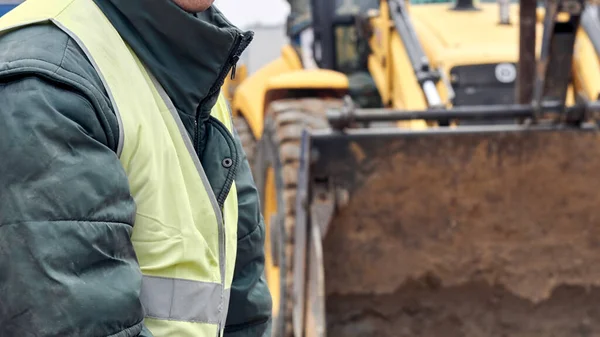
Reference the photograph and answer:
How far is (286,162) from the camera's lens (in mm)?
4477

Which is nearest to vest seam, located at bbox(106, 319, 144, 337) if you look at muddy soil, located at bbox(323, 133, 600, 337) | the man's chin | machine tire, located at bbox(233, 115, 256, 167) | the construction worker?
the construction worker

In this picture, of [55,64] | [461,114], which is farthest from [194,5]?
[461,114]

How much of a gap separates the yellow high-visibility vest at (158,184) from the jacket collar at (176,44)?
0.7 inches

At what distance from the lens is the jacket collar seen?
1283 millimetres

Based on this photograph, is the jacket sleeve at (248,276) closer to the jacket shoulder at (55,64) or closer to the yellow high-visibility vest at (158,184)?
the yellow high-visibility vest at (158,184)

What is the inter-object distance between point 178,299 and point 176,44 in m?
0.32

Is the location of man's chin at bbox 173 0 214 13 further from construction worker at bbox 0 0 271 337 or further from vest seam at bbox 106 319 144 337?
vest seam at bbox 106 319 144 337

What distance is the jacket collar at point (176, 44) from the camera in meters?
1.28

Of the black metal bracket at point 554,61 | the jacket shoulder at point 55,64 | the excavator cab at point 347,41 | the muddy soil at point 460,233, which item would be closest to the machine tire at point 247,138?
the excavator cab at point 347,41

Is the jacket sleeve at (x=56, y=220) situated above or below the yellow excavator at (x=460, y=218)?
above

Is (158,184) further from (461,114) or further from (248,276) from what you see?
(461,114)

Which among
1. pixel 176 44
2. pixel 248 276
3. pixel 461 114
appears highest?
pixel 176 44

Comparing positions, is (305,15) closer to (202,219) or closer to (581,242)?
(581,242)

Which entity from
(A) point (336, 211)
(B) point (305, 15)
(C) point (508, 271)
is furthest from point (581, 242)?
(B) point (305, 15)
